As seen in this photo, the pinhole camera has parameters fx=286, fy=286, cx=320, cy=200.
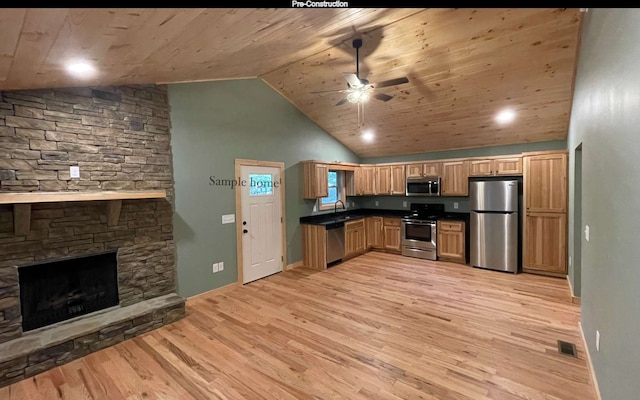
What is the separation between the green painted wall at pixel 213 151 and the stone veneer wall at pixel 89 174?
17 cm

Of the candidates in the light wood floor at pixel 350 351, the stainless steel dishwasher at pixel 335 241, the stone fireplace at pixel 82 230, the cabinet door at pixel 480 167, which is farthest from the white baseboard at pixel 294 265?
the cabinet door at pixel 480 167

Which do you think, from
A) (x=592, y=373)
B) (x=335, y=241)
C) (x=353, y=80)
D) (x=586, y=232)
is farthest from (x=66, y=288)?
(x=586, y=232)

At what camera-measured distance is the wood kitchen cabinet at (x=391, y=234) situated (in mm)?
6422

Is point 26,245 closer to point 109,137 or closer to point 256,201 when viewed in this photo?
point 109,137

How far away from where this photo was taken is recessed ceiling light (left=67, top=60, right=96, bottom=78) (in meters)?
2.20

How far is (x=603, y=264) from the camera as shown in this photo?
6.22 ft

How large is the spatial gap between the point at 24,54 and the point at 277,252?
161 inches

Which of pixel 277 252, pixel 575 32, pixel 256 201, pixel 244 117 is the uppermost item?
pixel 575 32

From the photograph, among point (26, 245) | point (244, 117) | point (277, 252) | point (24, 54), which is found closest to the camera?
point (24, 54)

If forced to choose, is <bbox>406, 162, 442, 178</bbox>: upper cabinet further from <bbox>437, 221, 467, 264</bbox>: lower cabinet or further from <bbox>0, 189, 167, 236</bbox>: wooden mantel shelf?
<bbox>0, 189, 167, 236</bbox>: wooden mantel shelf

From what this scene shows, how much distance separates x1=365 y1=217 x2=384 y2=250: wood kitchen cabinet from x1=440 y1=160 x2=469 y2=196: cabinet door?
5.14ft

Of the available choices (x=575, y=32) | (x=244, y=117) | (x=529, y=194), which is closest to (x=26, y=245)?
(x=244, y=117)

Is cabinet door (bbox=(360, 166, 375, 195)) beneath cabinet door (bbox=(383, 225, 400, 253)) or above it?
above

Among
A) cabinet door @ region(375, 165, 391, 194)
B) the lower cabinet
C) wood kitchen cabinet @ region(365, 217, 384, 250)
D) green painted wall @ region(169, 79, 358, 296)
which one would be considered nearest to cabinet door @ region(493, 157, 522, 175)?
the lower cabinet
